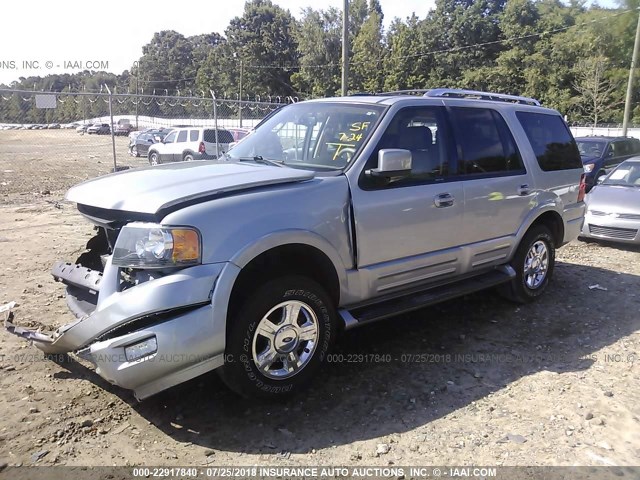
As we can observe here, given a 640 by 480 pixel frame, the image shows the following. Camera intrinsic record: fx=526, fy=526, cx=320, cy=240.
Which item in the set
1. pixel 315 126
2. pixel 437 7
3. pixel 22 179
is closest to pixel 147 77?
pixel 437 7

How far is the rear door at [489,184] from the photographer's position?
15.2 feet

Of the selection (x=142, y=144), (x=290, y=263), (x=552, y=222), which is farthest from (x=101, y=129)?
(x=290, y=263)

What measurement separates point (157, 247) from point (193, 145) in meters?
16.6

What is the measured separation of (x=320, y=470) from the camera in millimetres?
2875

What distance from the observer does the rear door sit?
15.2ft

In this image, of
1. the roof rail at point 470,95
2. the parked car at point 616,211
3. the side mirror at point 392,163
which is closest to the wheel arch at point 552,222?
the roof rail at point 470,95

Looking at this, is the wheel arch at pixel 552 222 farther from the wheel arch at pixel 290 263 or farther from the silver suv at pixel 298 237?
the wheel arch at pixel 290 263

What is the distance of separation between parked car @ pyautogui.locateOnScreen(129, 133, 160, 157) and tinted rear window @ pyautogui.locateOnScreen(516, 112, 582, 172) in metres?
23.8

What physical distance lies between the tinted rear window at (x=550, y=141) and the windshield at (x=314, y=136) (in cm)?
215

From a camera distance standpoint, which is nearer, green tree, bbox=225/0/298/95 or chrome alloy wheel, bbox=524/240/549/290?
chrome alloy wheel, bbox=524/240/549/290

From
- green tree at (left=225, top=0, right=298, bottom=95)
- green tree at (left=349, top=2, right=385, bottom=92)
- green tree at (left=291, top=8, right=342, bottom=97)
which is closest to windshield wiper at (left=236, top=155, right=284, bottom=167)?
green tree at (left=349, top=2, right=385, bottom=92)

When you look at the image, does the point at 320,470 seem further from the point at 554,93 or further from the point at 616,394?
the point at 554,93

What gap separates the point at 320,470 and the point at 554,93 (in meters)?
50.1

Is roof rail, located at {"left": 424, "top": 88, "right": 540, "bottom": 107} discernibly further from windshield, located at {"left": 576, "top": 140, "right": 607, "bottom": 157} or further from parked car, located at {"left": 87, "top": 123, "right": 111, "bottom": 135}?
parked car, located at {"left": 87, "top": 123, "right": 111, "bottom": 135}
